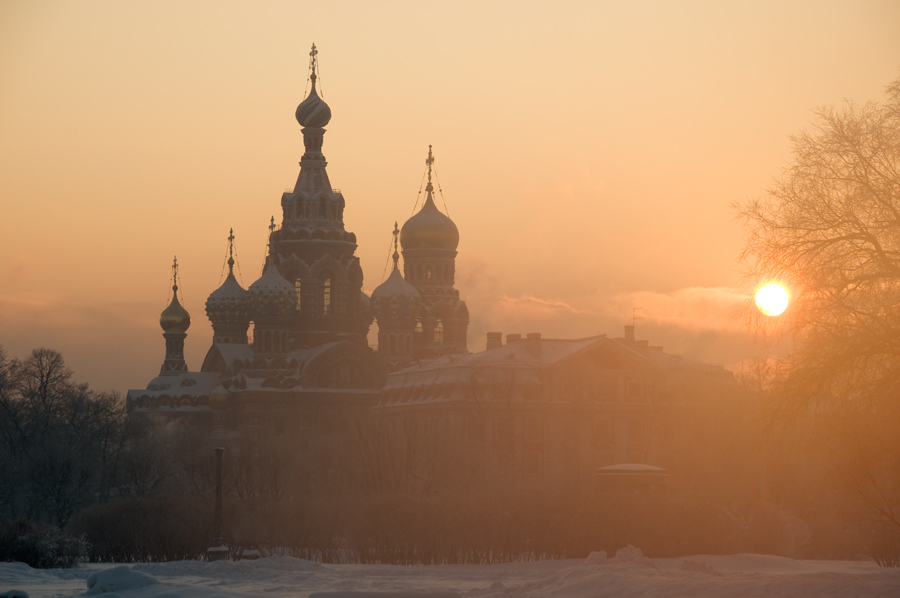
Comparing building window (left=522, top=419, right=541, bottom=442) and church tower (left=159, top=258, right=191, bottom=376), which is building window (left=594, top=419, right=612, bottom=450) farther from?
church tower (left=159, top=258, right=191, bottom=376)

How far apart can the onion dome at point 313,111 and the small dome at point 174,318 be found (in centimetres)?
1437

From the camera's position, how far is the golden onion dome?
3130 inches

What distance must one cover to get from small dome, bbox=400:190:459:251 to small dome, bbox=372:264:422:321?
18.2ft

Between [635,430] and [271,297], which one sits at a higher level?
[271,297]

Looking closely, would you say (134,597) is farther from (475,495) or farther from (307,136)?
(307,136)

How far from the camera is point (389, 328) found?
74625 millimetres

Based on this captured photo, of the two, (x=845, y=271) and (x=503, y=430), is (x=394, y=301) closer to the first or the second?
(x=503, y=430)

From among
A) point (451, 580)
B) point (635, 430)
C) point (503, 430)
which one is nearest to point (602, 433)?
point (635, 430)

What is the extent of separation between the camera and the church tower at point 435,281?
78.8 meters

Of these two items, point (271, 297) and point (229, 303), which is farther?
point (229, 303)

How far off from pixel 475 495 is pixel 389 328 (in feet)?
127

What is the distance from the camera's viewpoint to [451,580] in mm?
24438

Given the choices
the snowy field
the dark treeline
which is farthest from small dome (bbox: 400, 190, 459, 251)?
the snowy field

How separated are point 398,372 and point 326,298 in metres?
6.99
